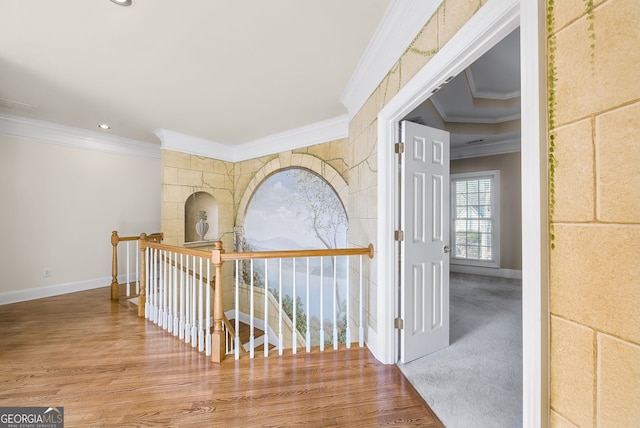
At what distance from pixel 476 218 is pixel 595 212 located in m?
5.30

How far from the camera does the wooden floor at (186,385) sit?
5.01 ft

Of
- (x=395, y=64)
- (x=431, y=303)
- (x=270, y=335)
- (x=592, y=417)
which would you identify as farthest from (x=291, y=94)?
(x=270, y=335)

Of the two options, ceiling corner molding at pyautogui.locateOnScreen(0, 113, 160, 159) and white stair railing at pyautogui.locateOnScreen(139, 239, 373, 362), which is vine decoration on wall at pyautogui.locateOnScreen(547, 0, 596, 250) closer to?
white stair railing at pyautogui.locateOnScreen(139, 239, 373, 362)

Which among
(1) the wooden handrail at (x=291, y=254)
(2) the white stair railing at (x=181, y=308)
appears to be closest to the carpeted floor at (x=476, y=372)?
(1) the wooden handrail at (x=291, y=254)

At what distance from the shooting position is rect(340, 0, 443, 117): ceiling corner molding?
148 centimetres

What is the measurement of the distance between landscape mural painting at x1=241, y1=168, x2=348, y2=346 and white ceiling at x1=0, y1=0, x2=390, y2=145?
43.2 inches

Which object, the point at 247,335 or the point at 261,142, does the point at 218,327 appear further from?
the point at 261,142

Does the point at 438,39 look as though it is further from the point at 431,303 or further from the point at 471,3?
the point at 431,303

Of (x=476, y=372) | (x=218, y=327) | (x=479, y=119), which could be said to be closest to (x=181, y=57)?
(x=218, y=327)

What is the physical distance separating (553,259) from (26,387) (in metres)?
3.15

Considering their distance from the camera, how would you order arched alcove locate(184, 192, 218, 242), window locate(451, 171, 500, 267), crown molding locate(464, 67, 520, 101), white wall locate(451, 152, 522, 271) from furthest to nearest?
window locate(451, 171, 500, 267)
white wall locate(451, 152, 522, 271)
arched alcove locate(184, 192, 218, 242)
crown molding locate(464, 67, 520, 101)

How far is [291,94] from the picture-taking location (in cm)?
278

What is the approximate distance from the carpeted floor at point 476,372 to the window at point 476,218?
2.14 metres

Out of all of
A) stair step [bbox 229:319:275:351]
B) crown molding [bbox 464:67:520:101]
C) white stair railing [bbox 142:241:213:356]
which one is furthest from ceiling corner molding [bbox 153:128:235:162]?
crown molding [bbox 464:67:520:101]
